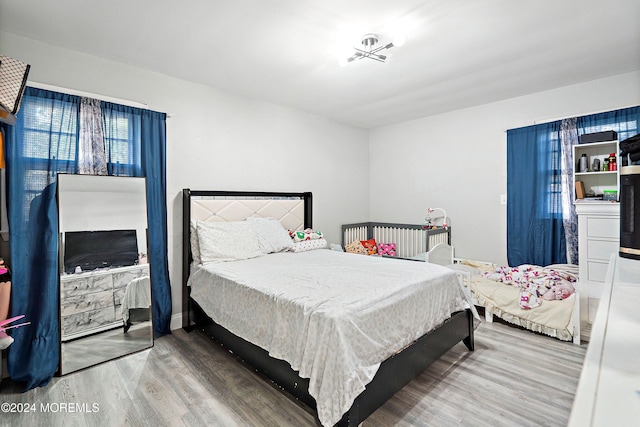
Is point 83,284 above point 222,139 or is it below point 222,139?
below

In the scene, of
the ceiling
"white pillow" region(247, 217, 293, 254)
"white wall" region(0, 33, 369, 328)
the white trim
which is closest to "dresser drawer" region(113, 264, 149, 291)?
"white wall" region(0, 33, 369, 328)

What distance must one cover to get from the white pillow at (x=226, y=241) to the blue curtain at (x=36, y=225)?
43.2 inches

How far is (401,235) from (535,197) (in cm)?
175

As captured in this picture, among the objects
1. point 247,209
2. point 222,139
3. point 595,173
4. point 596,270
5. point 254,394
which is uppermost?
point 222,139

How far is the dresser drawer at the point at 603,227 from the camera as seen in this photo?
9.16 ft

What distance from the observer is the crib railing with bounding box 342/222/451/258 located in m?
4.14

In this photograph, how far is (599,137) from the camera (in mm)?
3008

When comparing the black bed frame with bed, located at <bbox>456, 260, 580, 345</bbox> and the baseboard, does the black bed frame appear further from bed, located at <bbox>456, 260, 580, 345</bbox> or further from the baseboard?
bed, located at <bbox>456, 260, 580, 345</bbox>

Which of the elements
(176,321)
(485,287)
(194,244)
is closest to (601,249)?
(485,287)

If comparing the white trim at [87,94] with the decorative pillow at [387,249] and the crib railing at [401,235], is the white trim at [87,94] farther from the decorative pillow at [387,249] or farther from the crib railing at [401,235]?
the decorative pillow at [387,249]

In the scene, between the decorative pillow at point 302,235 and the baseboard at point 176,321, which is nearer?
the baseboard at point 176,321

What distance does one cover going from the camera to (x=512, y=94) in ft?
11.9

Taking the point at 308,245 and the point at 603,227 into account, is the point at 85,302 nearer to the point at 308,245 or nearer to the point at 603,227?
the point at 308,245

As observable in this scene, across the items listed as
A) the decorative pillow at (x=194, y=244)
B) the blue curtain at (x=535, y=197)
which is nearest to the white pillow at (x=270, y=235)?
the decorative pillow at (x=194, y=244)
